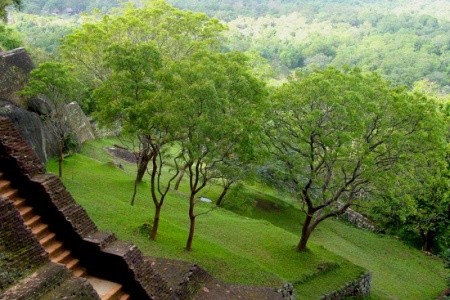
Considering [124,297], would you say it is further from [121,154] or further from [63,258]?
[121,154]

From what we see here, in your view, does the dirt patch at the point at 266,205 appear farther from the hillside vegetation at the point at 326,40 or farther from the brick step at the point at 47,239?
the hillside vegetation at the point at 326,40

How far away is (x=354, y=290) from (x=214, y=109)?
1060 cm

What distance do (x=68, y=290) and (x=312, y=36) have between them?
15921cm

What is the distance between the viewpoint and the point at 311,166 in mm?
19703

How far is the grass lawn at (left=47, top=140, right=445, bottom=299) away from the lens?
56.8ft

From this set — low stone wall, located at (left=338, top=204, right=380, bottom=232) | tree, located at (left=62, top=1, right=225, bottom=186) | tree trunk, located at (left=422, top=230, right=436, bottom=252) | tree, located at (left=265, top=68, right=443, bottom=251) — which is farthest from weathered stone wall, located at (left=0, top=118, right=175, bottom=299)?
low stone wall, located at (left=338, top=204, right=380, bottom=232)

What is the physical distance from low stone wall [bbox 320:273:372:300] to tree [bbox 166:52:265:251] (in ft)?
22.9

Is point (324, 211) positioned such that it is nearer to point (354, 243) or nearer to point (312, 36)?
point (354, 243)

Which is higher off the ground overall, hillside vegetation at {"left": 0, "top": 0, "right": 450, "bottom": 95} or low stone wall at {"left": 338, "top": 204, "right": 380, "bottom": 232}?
hillside vegetation at {"left": 0, "top": 0, "right": 450, "bottom": 95}

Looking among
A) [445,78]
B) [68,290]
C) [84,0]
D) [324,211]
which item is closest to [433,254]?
[324,211]

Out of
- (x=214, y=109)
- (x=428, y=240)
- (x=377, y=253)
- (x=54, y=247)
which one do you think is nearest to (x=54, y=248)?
(x=54, y=247)

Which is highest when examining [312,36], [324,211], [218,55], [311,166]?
[312,36]

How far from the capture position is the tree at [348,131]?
18.2 m

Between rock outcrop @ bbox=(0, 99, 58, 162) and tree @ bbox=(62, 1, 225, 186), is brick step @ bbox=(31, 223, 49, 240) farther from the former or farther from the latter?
tree @ bbox=(62, 1, 225, 186)
